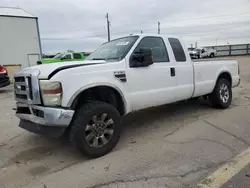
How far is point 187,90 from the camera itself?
16.6 feet

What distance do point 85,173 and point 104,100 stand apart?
1.35 metres

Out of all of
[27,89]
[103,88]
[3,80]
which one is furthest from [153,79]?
[3,80]

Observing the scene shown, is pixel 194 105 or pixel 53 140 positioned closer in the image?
pixel 53 140

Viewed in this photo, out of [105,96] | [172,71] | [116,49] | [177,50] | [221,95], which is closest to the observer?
[105,96]

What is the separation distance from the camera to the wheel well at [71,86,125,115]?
377 centimetres

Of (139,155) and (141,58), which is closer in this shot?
(139,155)

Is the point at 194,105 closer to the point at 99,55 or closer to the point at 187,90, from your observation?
the point at 187,90

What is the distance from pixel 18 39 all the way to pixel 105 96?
1819 centimetres

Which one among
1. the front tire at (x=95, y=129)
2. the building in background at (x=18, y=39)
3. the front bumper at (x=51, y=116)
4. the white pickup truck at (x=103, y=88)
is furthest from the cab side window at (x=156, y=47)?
the building in background at (x=18, y=39)

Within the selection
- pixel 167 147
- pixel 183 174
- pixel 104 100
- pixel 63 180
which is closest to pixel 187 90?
pixel 167 147

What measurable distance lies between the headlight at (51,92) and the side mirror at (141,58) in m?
1.39

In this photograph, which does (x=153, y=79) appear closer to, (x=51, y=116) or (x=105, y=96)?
(x=105, y=96)

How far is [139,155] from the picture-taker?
3580 millimetres

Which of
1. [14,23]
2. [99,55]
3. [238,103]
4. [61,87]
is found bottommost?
[238,103]
